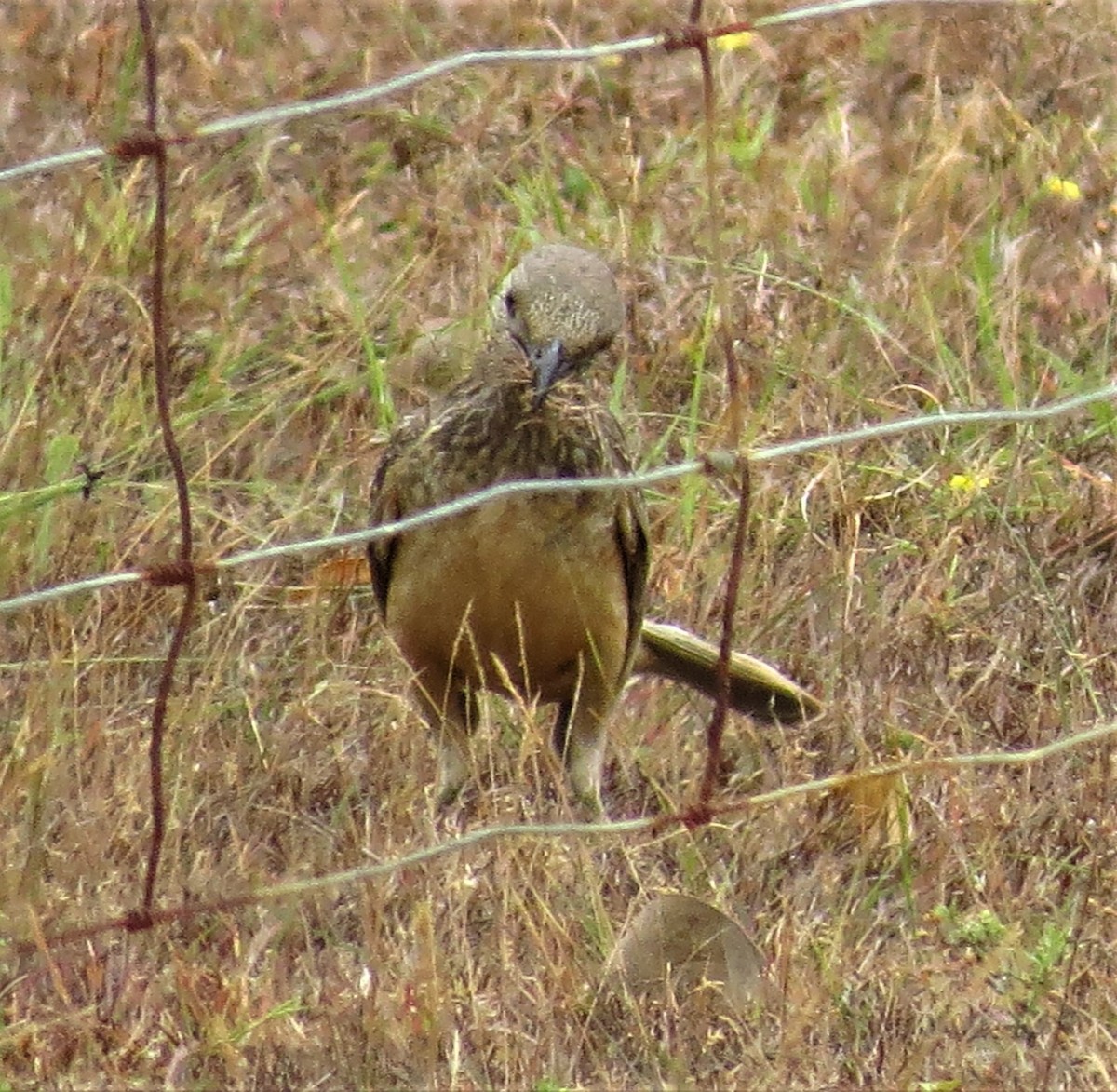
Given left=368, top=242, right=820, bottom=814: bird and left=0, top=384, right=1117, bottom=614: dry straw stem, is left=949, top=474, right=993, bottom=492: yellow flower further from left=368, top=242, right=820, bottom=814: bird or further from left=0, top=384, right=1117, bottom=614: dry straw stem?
left=0, top=384, right=1117, bottom=614: dry straw stem

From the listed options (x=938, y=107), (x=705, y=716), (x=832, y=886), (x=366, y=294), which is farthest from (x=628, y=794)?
(x=938, y=107)

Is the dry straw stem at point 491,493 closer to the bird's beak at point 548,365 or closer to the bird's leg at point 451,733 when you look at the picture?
the bird's beak at point 548,365

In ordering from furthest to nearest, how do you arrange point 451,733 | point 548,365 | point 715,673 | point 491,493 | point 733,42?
point 733,42 < point 715,673 < point 451,733 < point 548,365 < point 491,493

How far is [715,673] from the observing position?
16.5 ft

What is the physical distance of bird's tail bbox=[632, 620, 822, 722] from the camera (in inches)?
192

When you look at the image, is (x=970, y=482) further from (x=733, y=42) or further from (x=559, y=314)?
(x=733, y=42)

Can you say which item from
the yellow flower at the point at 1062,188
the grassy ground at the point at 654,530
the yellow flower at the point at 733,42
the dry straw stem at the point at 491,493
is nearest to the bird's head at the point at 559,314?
the grassy ground at the point at 654,530

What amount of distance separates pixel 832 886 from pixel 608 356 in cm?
199

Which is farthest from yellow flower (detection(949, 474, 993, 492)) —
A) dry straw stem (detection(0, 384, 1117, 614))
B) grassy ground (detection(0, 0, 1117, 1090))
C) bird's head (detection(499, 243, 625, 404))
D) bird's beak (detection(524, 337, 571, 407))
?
dry straw stem (detection(0, 384, 1117, 614))

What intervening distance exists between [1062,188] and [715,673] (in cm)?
209

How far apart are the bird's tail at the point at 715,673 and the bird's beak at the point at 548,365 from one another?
0.65 metres

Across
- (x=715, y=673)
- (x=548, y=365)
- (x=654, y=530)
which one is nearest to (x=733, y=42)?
(x=654, y=530)

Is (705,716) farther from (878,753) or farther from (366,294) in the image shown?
(366,294)

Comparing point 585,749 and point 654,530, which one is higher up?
point 654,530
